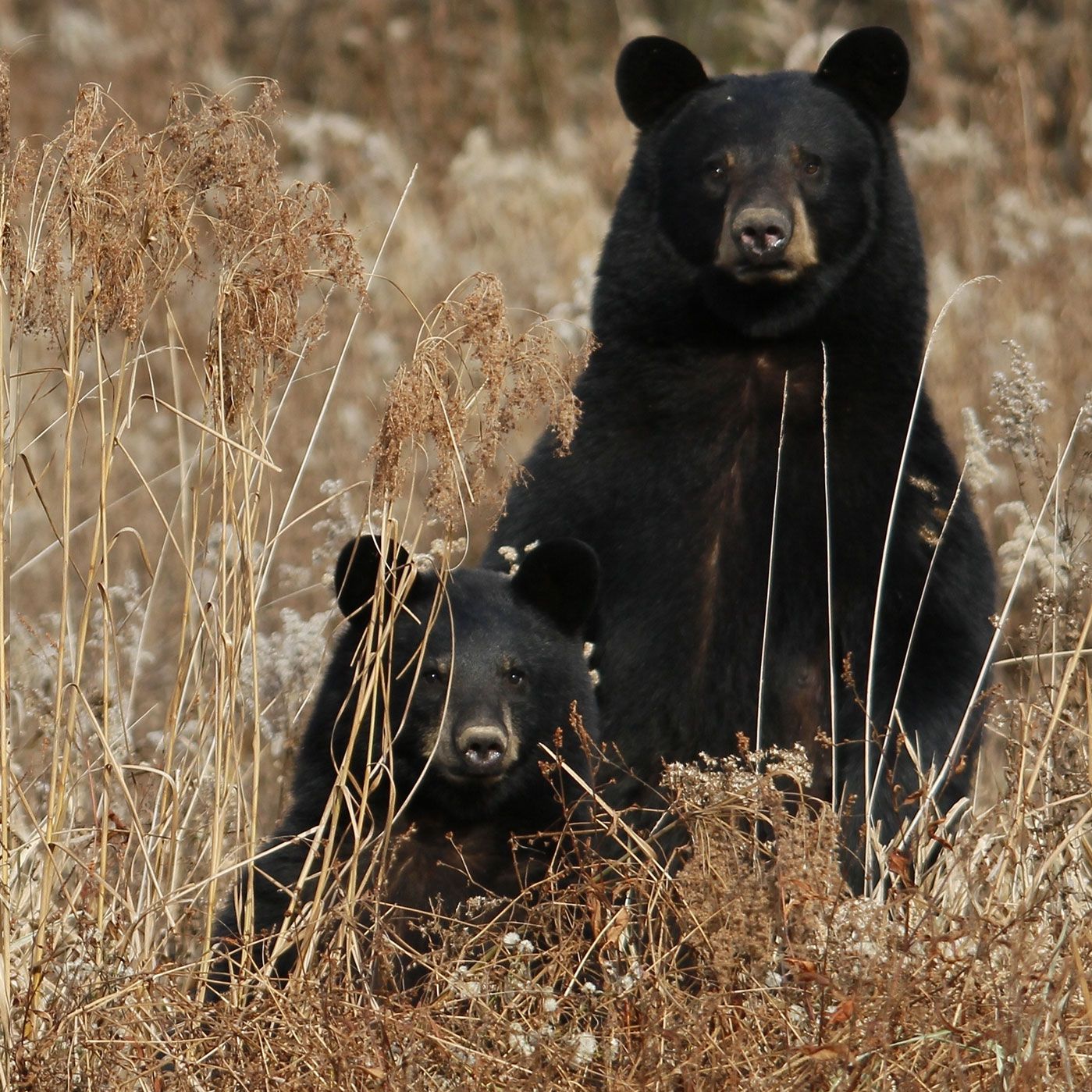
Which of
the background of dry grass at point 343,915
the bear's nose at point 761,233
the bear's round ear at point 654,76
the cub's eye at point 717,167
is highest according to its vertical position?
the bear's round ear at point 654,76

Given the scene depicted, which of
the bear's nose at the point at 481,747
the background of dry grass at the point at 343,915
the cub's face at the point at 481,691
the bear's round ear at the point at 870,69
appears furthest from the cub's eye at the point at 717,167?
the bear's nose at the point at 481,747

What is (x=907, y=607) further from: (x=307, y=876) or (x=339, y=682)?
(x=307, y=876)

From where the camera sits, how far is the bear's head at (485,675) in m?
3.99

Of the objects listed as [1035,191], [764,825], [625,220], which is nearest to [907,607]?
[764,825]

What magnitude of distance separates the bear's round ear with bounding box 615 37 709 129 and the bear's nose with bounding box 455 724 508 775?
1.99 m

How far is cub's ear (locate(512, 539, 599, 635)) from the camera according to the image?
14.1ft

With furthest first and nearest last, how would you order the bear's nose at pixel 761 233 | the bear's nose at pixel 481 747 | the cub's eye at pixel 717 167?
the cub's eye at pixel 717 167 < the bear's nose at pixel 761 233 < the bear's nose at pixel 481 747

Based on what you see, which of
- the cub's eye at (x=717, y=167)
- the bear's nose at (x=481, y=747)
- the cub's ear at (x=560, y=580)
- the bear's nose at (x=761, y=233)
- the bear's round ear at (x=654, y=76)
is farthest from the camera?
the bear's round ear at (x=654, y=76)

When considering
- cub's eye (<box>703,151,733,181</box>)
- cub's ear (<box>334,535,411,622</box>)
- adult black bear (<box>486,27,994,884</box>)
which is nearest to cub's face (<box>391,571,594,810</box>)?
cub's ear (<box>334,535,411,622</box>)

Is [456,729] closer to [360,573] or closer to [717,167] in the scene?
[360,573]

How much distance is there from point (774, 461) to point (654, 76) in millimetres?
1131

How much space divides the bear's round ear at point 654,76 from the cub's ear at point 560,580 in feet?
4.77

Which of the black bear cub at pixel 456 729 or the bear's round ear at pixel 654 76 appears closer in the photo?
the black bear cub at pixel 456 729

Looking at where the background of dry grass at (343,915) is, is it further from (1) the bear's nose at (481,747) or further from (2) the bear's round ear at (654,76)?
(2) the bear's round ear at (654,76)
